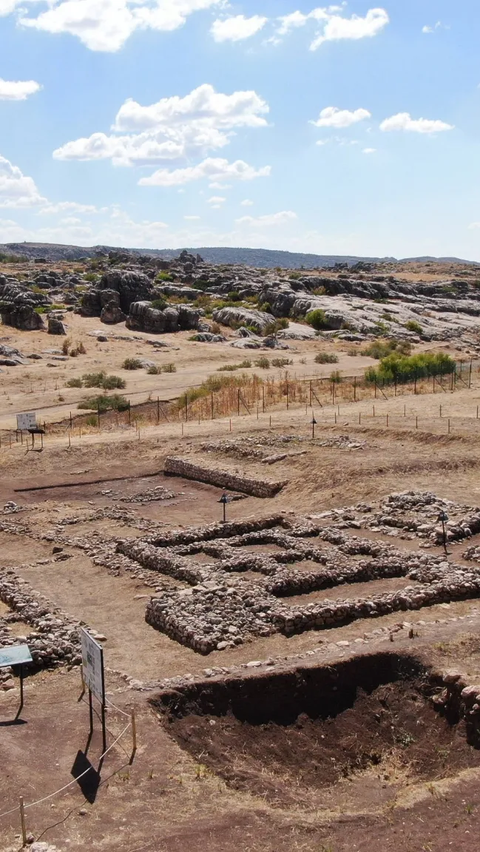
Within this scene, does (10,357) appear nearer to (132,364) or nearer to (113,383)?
(132,364)

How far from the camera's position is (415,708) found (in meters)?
13.3

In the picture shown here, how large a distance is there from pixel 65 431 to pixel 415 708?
3110 cm

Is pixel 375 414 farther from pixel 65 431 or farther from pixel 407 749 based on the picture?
pixel 407 749

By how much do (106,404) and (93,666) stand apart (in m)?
35.3

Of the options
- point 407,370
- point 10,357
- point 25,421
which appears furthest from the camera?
point 10,357

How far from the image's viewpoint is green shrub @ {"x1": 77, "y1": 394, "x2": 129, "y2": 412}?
46.5 m

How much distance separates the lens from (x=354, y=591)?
59.0 feet

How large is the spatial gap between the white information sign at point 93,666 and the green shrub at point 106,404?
3407 cm

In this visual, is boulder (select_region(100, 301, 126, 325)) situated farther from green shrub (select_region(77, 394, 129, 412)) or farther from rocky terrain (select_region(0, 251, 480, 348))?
green shrub (select_region(77, 394, 129, 412))

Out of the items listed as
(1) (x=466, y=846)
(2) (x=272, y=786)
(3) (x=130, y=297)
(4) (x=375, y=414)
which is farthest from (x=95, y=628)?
(3) (x=130, y=297)

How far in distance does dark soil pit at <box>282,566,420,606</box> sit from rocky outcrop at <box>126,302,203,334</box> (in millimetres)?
64005

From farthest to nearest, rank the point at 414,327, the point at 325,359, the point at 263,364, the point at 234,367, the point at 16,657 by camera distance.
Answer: the point at 414,327
the point at 325,359
the point at 263,364
the point at 234,367
the point at 16,657

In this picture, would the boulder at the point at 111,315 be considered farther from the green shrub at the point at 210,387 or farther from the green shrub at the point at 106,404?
the green shrub at the point at 106,404

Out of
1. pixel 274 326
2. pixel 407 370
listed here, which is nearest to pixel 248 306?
pixel 274 326
